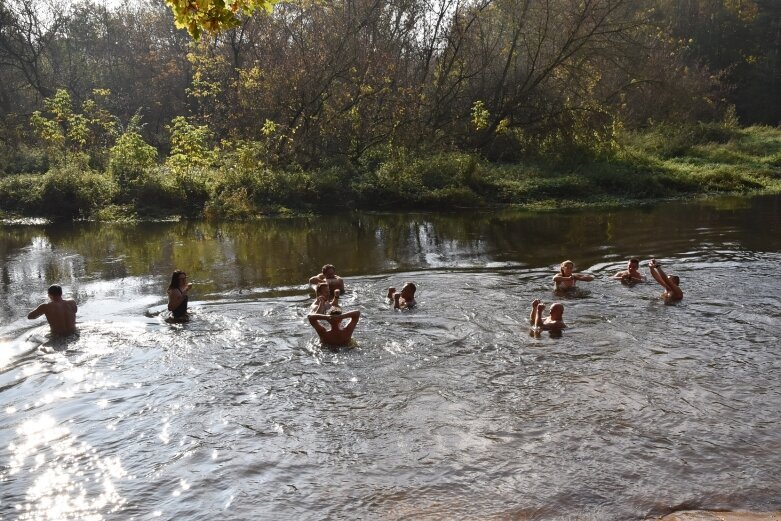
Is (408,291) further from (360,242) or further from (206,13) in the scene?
(360,242)

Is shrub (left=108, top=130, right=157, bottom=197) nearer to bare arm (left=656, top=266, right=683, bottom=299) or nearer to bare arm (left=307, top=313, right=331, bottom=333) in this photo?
bare arm (left=307, top=313, right=331, bottom=333)

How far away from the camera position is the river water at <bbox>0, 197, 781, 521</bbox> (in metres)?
6.05

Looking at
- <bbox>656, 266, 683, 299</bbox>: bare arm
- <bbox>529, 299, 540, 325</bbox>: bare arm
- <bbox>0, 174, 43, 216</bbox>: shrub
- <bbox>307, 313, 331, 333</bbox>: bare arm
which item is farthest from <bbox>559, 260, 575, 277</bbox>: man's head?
<bbox>0, 174, 43, 216</bbox>: shrub

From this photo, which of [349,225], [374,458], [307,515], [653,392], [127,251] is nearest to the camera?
[307,515]

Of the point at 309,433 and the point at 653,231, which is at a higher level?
the point at 653,231

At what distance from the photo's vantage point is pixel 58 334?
10547 mm

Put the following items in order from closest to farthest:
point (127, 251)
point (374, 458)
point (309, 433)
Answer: point (374, 458) → point (309, 433) → point (127, 251)

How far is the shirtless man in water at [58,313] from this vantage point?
10.5 meters

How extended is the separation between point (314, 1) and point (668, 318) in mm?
22612

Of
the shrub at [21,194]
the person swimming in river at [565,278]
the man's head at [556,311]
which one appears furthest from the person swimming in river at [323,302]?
the shrub at [21,194]

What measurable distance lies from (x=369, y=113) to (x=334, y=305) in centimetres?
1891

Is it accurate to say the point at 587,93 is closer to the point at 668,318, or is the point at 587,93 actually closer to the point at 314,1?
the point at 314,1

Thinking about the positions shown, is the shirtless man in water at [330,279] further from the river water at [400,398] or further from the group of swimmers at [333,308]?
the river water at [400,398]

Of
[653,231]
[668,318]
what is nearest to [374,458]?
[668,318]
